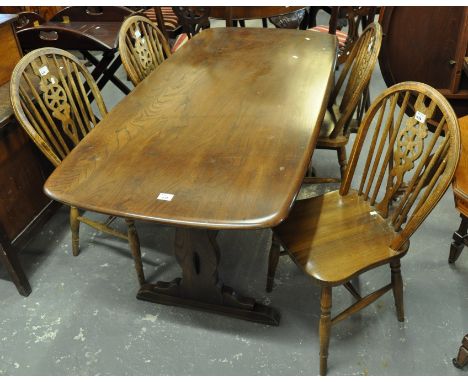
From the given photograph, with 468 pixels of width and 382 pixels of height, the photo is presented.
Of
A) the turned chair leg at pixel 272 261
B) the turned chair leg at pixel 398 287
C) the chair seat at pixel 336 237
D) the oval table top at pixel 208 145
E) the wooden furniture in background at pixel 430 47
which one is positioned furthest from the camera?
the wooden furniture in background at pixel 430 47

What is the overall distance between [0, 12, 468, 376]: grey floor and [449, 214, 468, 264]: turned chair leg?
50 millimetres

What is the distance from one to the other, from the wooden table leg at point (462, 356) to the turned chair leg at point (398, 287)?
23 cm

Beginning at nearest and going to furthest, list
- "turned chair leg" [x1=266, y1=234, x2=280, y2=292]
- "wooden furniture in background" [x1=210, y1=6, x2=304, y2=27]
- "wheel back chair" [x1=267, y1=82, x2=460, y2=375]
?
"wheel back chair" [x1=267, y1=82, x2=460, y2=375], "turned chair leg" [x1=266, y1=234, x2=280, y2=292], "wooden furniture in background" [x1=210, y1=6, x2=304, y2=27]

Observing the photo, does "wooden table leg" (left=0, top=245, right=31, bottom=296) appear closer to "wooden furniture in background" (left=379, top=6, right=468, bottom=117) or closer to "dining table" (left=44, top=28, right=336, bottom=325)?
"dining table" (left=44, top=28, right=336, bottom=325)

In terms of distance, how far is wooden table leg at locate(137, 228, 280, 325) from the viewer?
4.93 ft

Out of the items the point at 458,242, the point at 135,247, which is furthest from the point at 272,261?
the point at 458,242

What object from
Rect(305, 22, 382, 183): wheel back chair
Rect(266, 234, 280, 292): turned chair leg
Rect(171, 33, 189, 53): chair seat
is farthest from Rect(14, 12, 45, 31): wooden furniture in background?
Rect(266, 234, 280, 292): turned chair leg

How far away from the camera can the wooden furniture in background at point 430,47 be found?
2.05 metres

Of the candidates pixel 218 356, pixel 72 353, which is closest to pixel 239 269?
pixel 218 356

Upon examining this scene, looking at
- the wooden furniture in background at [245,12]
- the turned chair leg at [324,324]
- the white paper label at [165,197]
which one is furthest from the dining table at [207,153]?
the wooden furniture in background at [245,12]

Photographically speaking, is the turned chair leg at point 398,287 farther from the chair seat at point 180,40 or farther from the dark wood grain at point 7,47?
the chair seat at point 180,40
